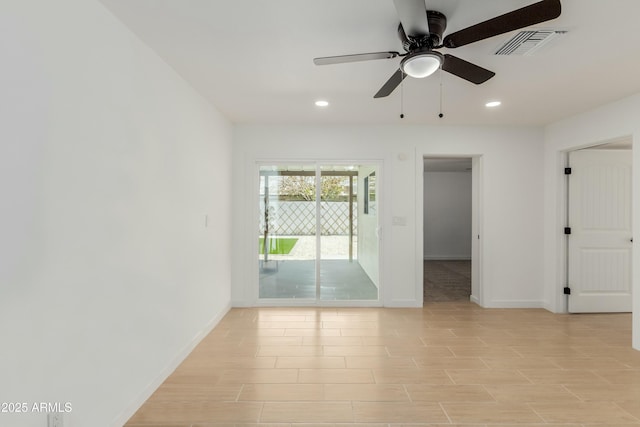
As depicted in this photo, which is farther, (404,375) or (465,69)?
→ (404,375)

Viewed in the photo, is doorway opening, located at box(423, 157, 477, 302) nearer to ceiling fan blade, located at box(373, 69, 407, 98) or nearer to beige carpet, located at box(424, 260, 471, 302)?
beige carpet, located at box(424, 260, 471, 302)

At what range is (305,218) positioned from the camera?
15.0 feet

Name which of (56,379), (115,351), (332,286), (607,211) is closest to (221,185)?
(332,286)

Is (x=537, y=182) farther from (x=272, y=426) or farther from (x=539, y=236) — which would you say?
(x=272, y=426)

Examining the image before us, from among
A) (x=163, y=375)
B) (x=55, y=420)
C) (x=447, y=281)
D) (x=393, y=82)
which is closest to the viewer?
(x=55, y=420)

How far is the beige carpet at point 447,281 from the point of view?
16.8 ft

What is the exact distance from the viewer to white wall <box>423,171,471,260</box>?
8812 millimetres

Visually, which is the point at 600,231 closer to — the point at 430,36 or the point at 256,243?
the point at 430,36

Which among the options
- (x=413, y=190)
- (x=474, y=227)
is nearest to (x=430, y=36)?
(x=413, y=190)

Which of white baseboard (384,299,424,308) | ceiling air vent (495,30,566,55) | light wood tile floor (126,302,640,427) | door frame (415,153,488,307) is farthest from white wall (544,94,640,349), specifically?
ceiling air vent (495,30,566,55)

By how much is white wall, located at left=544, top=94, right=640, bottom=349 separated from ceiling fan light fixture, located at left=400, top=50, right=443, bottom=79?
9.04ft

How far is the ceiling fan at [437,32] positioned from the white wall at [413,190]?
226 cm

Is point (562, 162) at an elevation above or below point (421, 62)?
below

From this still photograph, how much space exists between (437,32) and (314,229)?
119 inches
